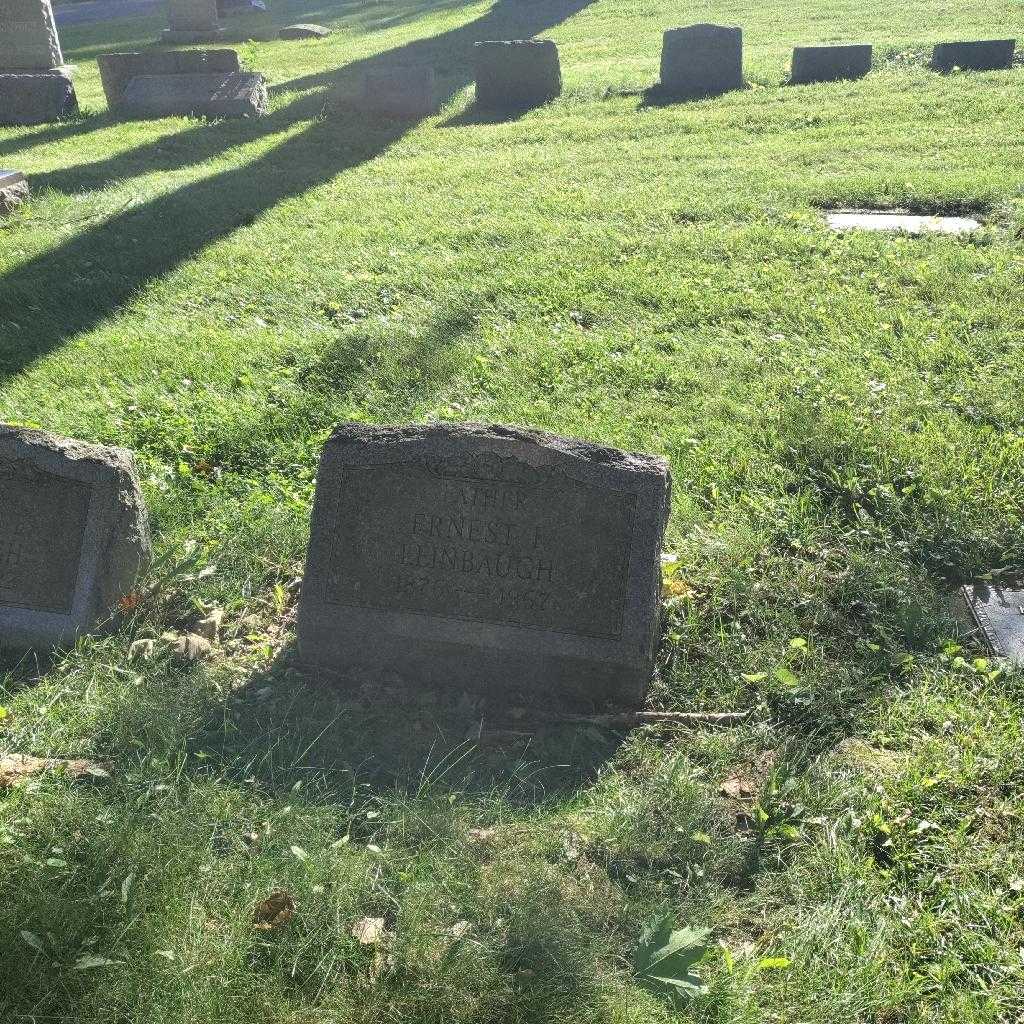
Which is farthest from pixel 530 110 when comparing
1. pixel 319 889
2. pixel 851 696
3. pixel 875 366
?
pixel 319 889

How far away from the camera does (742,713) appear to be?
11.2 ft

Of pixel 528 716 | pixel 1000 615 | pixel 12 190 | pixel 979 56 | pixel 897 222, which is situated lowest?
pixel 528 716

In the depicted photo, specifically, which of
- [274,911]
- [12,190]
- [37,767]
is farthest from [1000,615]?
[12,190]

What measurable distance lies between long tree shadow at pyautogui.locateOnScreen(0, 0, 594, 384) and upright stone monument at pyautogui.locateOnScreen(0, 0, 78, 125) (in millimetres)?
2584

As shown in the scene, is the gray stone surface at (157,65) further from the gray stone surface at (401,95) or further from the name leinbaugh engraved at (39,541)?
the name leinbaugh engraved at (39,541)

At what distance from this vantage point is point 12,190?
9.09m

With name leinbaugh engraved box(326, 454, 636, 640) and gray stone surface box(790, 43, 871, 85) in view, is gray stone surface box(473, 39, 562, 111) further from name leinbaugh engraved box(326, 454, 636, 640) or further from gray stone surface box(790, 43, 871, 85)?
name leinbaugh engraved box(326, 454, 636, 640)

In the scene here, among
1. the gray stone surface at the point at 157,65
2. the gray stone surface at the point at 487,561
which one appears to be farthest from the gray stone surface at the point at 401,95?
the gray stone surface at the point at 487,561

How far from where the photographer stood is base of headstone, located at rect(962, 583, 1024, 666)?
358cm

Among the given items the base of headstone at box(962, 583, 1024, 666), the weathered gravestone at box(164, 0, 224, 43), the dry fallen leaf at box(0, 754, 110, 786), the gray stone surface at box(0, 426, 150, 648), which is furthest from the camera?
the weathered gravestone at box(164, 0, 224, 43)

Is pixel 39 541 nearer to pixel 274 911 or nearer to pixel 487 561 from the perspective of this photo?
pixel 487 561

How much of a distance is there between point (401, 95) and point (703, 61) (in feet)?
13.0

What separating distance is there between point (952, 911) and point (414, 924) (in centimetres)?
143

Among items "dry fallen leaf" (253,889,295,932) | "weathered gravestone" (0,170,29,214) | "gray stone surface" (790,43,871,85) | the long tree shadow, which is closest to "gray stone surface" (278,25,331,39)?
the long tree shadow
